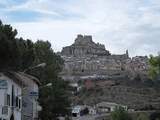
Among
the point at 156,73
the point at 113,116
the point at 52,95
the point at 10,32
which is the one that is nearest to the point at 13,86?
the point at 10,32

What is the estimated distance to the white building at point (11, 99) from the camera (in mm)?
64250

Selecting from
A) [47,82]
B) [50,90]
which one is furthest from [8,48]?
[47,82]

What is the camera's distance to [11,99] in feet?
225

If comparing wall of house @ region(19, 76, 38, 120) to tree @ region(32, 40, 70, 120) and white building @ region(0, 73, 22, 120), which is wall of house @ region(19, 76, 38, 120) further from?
white building @ region(0, 73, 22, 120)

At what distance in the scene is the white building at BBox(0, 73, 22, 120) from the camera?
64250 mm

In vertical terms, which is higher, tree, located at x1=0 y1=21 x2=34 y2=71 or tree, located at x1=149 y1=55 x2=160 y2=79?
tree, located at x1=0 y1=21 x2=34 y2=71

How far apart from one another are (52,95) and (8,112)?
79.1 ft

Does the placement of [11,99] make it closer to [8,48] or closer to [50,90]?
[8,48]

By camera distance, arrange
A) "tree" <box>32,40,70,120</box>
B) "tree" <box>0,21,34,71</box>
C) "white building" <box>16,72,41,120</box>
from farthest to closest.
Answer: "tree" <box>32,40,70,120</box>, "white building" <box>16,72,41,120</box>, "tree" <box>0,21,34,71</box>

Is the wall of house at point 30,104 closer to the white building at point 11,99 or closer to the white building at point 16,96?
the white building at point 16,96

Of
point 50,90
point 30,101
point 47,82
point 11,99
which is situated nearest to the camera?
point 11,99

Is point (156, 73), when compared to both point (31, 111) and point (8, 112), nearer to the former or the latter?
point (8, 112)

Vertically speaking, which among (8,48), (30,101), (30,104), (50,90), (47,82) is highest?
(47,82)

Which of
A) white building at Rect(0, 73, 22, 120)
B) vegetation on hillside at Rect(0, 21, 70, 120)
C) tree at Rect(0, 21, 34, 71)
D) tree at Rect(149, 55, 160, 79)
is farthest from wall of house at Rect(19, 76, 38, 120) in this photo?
tree at Rect(149, 55, 160, 79)
